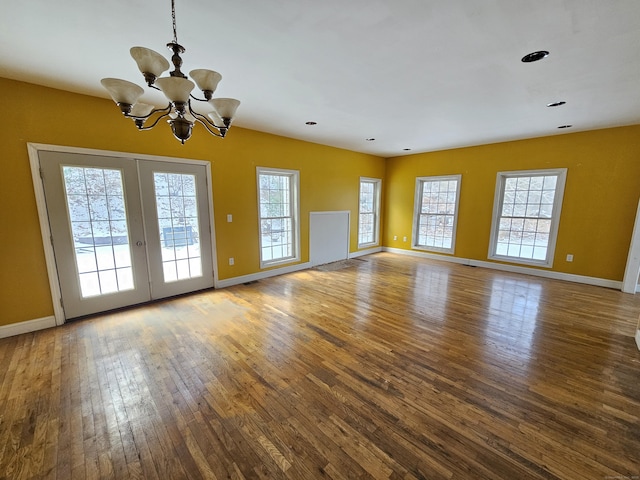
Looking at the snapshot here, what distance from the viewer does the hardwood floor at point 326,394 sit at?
1465 mm

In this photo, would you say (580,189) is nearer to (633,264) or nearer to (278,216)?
(633,264)

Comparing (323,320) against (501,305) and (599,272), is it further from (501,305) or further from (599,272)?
(599,272)

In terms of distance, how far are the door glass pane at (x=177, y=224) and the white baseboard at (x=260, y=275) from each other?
51 centimetres

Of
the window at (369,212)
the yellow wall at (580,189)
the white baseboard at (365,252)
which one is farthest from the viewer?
the window at (369,212)

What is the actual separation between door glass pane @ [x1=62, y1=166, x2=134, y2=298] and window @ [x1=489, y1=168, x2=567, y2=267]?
Answer: 21.9 ft

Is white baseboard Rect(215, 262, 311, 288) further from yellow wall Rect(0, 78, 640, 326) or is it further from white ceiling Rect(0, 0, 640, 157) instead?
white ceiling Rect(0, 0, 640, 157)

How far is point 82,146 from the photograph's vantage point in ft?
9.75

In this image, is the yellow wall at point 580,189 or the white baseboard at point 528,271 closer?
the yellow wall at point 580,189

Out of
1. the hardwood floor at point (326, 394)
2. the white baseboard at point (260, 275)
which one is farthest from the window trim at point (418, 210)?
the white baseboard at point (260, 275)

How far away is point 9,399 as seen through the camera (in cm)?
191

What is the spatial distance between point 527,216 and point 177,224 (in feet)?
21.1

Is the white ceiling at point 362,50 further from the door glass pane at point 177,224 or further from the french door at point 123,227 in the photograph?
the door glass pane at point 177,224

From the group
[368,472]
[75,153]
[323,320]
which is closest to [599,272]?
[323,320]

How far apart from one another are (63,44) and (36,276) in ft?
7.99
